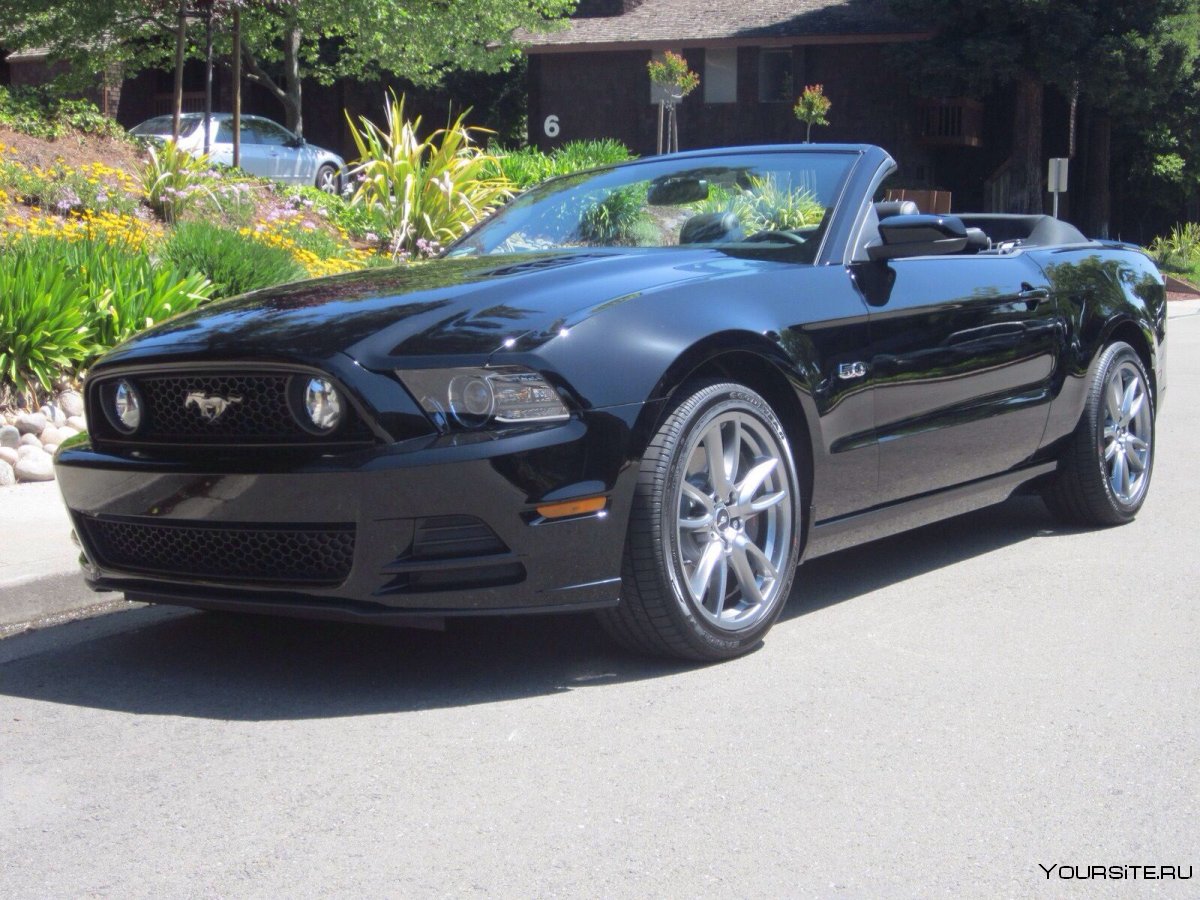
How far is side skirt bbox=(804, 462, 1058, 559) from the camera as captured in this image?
5.02 metres

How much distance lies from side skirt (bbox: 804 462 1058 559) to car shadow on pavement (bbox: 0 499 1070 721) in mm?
341

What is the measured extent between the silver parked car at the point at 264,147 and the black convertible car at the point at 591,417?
20382mm

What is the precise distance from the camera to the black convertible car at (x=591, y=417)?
407 centimetres

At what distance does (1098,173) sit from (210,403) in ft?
Answer: 116

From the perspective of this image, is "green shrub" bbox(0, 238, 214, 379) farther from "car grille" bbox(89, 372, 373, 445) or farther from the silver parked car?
the silver parked car

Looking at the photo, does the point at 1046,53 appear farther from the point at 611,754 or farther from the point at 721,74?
the point at 611,754

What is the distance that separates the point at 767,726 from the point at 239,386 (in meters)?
1.65

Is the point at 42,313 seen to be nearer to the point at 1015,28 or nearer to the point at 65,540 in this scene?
the point at 65,540

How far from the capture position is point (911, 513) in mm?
5406

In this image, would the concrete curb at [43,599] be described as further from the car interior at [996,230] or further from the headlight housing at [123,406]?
the car interior at [996,230]

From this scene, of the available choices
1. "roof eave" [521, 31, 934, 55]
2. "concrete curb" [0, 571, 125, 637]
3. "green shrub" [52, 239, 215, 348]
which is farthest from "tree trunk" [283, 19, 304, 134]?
"concrete curb" [0, 571, 125, 637]

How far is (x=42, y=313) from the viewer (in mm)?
8305

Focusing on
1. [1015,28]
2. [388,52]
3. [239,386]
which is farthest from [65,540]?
[1015,28]

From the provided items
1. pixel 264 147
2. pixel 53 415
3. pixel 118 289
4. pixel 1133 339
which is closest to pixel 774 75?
pixel 264 147
